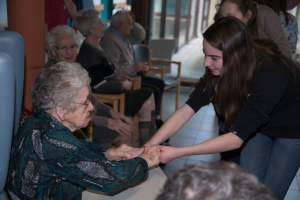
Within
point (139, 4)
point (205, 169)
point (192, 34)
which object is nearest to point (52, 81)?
point (205, 169)

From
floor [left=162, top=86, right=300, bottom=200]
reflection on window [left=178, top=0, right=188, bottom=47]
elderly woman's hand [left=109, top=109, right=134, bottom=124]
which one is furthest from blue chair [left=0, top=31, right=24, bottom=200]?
reflection on window [left=178, top=0, right=188, bottom=47]

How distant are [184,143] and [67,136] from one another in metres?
2.39

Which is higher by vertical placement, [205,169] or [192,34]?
[205,169]

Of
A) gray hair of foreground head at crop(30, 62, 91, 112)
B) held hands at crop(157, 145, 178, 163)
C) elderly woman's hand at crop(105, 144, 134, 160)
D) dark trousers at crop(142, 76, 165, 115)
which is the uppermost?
gray hair of foreground head at crop(30, 62, 91, 112)

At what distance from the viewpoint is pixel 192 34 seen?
637cm

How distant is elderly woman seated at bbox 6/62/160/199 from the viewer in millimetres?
1240

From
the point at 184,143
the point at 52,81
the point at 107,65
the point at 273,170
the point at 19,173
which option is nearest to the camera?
the point at 19,173

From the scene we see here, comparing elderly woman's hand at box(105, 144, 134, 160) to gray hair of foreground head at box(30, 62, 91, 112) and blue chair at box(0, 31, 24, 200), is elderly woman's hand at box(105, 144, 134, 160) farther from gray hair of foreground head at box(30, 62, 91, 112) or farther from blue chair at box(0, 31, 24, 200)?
blue chair at box(0, 31, 24, 200)

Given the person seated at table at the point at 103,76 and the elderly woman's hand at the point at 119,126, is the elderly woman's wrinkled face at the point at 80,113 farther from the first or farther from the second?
the person seated at table at the point at 103,76

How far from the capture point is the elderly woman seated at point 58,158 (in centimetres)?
124

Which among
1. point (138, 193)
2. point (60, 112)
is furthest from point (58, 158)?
point (138, 193)

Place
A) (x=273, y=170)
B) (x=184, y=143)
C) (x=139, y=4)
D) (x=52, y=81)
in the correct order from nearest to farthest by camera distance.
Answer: (x=52, y=81)
(x=273, y=170)
(x=184, y=143)
(x=139, y=4)

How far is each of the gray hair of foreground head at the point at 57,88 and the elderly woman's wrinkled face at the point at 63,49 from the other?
4.06 ft

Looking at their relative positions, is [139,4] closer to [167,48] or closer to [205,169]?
[167,48]
